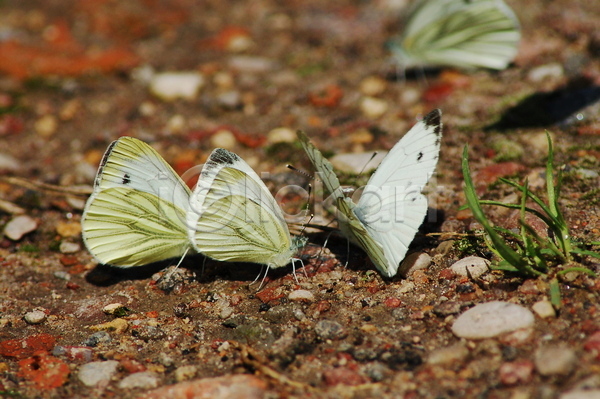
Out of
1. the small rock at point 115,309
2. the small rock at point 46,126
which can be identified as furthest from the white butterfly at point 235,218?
the small rock at point 46,126

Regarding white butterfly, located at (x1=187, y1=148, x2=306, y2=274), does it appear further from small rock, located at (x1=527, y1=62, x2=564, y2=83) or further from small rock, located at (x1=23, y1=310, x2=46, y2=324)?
small rock, located at (x1=527, y1=62, x2=564, y2=83)

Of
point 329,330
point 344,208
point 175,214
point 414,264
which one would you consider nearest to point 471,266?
point 414,264

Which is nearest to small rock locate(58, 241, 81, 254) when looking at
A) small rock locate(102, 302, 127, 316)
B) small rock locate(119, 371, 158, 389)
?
small rock locate(102, 302, 127, 316)

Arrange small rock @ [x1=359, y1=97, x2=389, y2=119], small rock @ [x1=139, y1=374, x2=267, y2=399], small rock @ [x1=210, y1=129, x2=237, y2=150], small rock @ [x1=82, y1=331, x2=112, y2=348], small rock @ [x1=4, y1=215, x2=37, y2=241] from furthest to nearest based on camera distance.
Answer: small rock @ [x1=359, y1=97, x2=389, y2=119] → small rock @ [x1=210, y1=129, x2=237, y2=150] → small rock @ [x1=4, y1=215, x2=37, y2=241] → small rock @ [x1=82, y1=331, x2=112, y2=348] → small rock @ [x1=139, y1=374, x2=267, y2=399]

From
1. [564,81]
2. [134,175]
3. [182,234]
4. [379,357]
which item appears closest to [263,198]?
[182,234]

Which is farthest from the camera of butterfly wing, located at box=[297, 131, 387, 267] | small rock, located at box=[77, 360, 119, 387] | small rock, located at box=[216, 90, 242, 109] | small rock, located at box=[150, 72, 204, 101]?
small rock, located at box=[150, 72, 204, 101]

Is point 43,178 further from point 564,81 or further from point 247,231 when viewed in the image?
point 564,81

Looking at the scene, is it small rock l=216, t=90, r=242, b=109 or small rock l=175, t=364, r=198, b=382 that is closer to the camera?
small rock l=175, t=364, r=198, b=382
